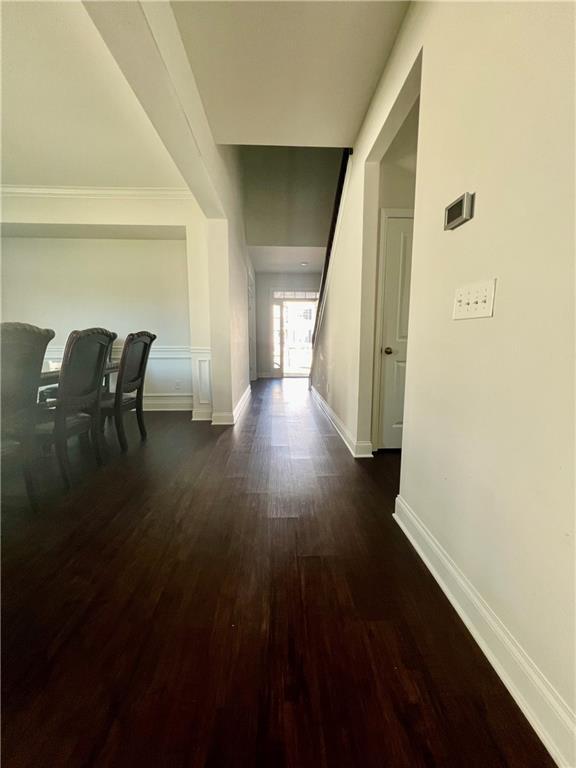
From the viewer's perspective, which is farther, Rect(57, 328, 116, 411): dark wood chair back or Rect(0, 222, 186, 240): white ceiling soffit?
Rect(0, 222, 186, 240): white ceiling soffit

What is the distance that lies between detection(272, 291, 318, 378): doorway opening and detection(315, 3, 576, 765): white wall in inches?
250

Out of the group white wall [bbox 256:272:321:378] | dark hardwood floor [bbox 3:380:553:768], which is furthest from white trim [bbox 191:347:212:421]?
white wall [bbox 256:272:321:378]

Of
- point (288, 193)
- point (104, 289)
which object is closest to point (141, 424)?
point (104, 289)

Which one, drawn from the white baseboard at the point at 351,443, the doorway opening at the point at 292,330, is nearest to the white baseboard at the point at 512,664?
the white baseboard at the point at 351,443

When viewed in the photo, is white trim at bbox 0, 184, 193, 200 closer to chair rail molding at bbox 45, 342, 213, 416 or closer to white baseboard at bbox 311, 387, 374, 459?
chair rail molding at bbox 45, 342, 213, 416

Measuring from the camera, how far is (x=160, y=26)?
142 centimetres

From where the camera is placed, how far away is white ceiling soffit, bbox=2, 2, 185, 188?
1.72 meters

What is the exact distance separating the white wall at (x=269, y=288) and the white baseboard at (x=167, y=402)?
12.7ft

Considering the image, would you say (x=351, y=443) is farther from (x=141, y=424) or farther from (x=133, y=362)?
(x=133, y=362)

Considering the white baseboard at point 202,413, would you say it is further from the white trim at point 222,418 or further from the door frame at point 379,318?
the door frame at point 379,318

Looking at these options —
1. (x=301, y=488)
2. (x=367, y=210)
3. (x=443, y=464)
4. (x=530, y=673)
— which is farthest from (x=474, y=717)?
(x=367, y=210)

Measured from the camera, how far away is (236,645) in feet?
3.17

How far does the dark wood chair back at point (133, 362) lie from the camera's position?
265 cm

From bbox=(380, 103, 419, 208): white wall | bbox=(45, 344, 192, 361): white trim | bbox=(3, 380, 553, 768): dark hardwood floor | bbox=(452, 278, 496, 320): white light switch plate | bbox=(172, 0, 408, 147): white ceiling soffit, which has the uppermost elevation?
bbox=(172, 0, 408, 147): white ceiling soffit
